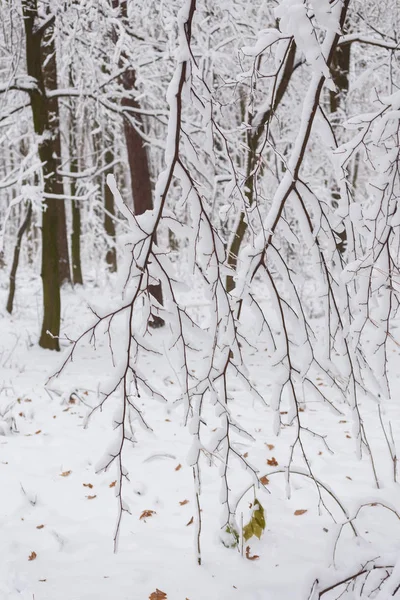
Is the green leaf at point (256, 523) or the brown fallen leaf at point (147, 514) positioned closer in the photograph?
the green leaf at point (256, 523)

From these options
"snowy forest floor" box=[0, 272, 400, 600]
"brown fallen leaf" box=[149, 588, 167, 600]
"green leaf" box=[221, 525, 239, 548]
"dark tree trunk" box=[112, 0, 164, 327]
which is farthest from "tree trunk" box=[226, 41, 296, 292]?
"dark tree trunk" box=[112, 0, 164, 327]

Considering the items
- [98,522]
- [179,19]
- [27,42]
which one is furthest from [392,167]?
[27,42]

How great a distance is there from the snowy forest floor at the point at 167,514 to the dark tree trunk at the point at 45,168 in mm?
2171

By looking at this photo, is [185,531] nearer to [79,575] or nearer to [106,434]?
[79,575]

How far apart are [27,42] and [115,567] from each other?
6.03m

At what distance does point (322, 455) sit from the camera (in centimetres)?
341

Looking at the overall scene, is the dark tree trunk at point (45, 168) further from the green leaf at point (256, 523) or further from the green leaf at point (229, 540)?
the green leaf at point (256, 523)

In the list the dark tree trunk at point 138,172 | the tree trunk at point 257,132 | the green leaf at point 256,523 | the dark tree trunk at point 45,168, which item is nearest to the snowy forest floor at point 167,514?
the green leaf at point 256,523

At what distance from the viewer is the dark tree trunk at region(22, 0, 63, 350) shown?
19.7 ft

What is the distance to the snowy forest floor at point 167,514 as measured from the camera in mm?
2189

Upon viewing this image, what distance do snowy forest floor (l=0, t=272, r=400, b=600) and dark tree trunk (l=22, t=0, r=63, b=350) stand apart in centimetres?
217

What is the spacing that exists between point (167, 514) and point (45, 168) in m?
5.30

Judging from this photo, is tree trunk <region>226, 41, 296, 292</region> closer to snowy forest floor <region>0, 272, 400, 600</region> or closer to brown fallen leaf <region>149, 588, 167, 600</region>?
snowy forest floor <region>0, 272, 400, 600</region>

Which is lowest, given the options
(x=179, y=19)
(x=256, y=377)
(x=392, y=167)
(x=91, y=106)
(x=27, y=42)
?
(x=256, y=377)
